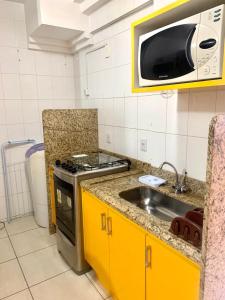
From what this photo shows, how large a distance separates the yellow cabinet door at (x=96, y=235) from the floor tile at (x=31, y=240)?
733 millimetres

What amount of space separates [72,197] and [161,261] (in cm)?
89

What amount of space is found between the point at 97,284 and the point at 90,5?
2424 mm

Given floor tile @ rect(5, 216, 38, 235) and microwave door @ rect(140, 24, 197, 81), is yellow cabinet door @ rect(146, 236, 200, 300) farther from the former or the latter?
floor tile @ rect(5, 216, 38, 235)

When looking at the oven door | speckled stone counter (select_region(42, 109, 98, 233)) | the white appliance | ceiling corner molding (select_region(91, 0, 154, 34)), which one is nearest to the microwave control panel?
ceiling corner molding (select_region(91, 0, 154, 34))

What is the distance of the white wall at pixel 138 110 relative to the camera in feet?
4.78

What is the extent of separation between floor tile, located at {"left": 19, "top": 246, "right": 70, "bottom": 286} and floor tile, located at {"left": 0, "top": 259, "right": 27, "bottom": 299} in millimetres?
46

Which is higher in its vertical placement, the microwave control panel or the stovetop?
the microwave control panel

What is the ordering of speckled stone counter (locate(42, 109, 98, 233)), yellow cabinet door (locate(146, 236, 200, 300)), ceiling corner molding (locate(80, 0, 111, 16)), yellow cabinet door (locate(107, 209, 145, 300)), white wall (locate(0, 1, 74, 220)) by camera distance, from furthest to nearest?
white wall (locate(0, 1, 74, 220)) → speckled stone counter (locate(42, 109, 98, 233)) → ceiling corner molding (locate(80, 0, 111, 16)) → yellow cabinet door (locate(107, 209, 145, 300)) → yellow cabinet door (locate(146, 236, 200, 300))

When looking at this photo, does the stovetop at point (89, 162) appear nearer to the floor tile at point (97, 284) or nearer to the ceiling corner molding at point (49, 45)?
the floor tile at point (97, 284)

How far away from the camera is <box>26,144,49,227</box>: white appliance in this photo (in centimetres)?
241

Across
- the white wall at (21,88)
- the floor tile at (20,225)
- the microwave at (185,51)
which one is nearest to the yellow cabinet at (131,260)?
the microwave at (185,51)

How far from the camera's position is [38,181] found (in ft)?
8.07

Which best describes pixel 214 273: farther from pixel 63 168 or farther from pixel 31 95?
pixel 31 95

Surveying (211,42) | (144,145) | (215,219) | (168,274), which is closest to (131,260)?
(168,274)
